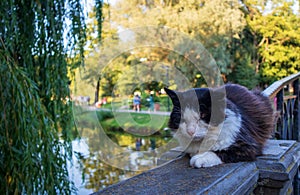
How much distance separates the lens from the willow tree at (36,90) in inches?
55.7

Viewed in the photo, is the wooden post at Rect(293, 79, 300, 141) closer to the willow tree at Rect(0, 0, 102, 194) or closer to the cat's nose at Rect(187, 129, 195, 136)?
the cat's nose at Rect(187, 129, 195, 136)

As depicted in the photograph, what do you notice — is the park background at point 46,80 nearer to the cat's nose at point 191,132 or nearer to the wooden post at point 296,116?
the cat's nose at point 191,132

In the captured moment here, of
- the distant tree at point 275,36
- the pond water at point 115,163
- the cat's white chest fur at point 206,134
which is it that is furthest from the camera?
the distant tree at point 275,36

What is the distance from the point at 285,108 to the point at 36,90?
1.91 meters

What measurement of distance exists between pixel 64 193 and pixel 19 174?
0.62 m

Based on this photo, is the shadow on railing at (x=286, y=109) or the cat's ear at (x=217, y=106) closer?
the cat's ear at (x=217, y=106)

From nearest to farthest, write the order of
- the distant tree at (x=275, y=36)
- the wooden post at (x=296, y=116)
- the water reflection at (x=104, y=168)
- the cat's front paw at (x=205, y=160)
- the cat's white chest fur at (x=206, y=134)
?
the cat's front paw at (x=205, y=160)
the cat's white chest fur at (x=206, y=134)
the wooden post at (x=296, y=116)
the water reflection at (x=104, y=168)
the distant tree at (x=275, y=36)

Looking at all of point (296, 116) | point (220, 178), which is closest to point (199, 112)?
point (220, 178)

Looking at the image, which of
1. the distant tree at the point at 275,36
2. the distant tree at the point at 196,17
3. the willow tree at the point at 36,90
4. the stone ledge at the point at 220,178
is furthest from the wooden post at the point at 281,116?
the distant tree at the point at 275,36

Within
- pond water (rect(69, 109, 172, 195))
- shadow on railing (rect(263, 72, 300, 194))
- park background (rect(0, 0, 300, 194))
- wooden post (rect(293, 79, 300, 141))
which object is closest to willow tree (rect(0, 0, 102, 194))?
park background (rect(0, 0, 300, 194))

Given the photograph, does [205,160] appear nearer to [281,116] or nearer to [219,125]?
[219,125]

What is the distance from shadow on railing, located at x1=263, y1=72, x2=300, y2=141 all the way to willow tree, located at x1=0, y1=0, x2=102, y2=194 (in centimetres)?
146

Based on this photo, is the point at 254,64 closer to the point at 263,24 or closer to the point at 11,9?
the point at 263,24

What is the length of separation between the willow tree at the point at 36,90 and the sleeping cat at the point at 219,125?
782 millimetres
